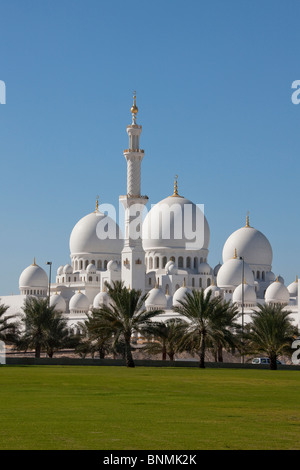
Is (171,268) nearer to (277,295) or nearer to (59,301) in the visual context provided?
(277,295)

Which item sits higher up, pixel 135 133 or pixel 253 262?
pixel 135 133

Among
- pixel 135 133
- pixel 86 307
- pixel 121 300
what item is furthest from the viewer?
pixel 86 307

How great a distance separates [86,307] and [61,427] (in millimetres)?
63866

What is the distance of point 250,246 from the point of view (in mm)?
77938

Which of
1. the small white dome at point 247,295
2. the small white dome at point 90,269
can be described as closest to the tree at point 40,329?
the small white dome at point 247,295

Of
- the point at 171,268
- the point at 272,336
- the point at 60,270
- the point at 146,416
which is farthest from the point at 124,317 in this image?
the point at 60,270

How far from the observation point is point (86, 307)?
75.1m

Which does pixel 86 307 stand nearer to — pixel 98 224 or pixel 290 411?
pixel 98 224

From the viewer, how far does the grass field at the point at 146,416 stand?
1018cm

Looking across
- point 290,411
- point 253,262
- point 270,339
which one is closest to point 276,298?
point 253,262
